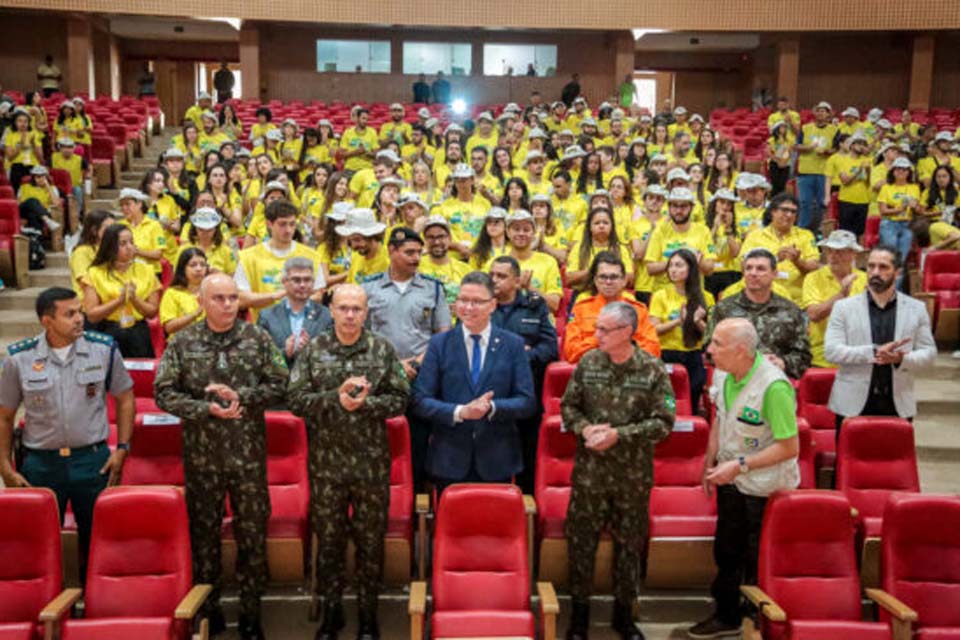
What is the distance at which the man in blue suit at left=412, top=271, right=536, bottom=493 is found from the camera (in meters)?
4.16

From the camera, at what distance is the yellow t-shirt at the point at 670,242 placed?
20.7 ft

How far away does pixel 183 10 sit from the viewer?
1628 centimetres

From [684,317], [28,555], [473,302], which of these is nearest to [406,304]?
[473,302]

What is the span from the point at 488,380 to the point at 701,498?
1261 mm

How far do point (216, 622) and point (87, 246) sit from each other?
2532mm

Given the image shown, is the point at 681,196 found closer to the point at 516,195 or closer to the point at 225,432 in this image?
the point at 516,195

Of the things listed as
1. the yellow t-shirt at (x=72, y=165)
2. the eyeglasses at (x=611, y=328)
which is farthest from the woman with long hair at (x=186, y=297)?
the yellow t-shirt at (x=72, y=165)

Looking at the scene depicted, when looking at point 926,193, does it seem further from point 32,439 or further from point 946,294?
point 32,439

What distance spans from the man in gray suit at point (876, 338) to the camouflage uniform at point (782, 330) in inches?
6.3

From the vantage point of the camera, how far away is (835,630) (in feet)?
11.9

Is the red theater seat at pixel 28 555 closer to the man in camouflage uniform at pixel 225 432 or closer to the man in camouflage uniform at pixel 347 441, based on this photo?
the man in camouflage uniform at pixel 225 432

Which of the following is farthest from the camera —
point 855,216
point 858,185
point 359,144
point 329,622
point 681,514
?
point 359,144

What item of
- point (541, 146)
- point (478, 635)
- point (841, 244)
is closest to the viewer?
point (478, 635)

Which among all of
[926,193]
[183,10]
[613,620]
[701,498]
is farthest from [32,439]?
[183,10]
